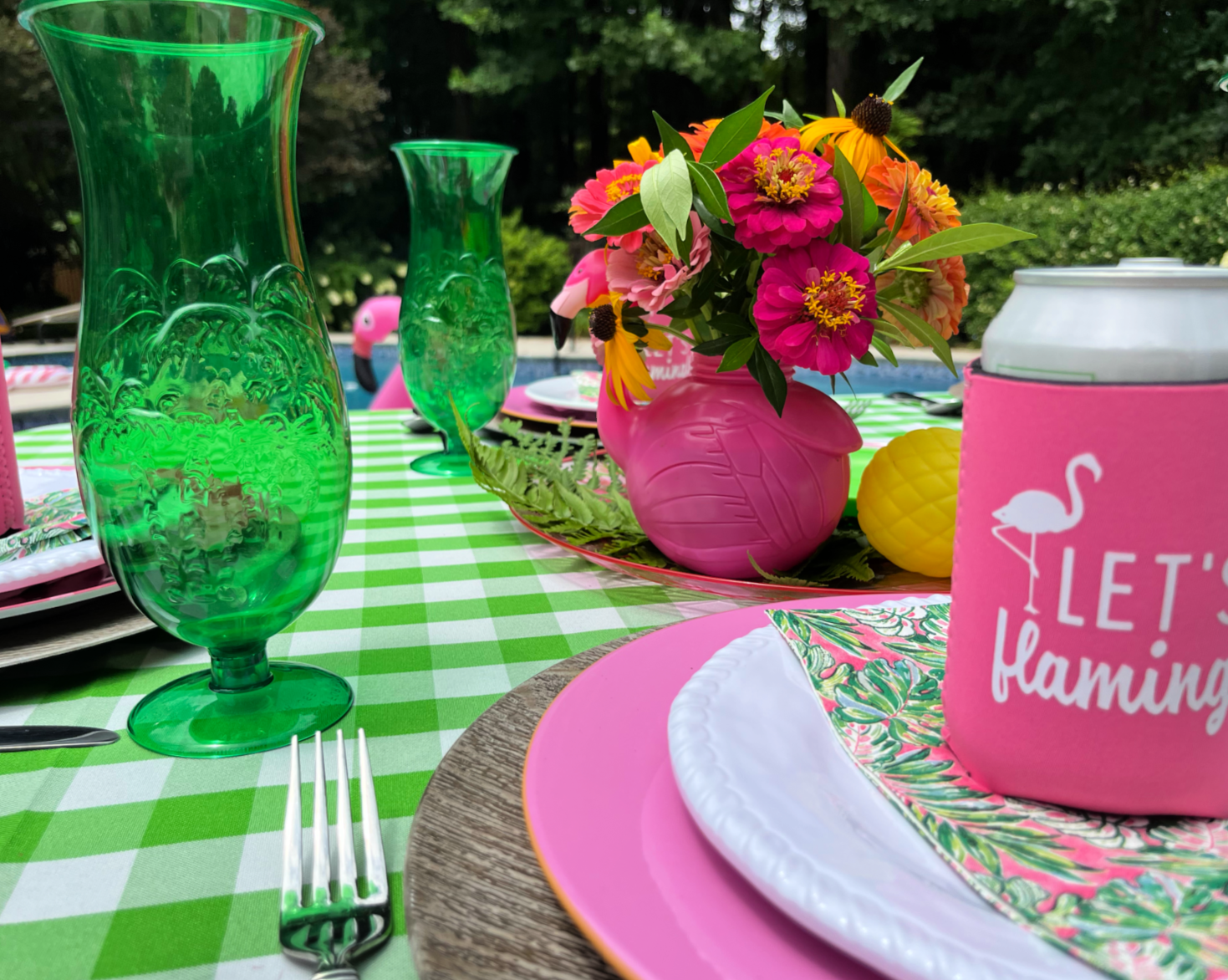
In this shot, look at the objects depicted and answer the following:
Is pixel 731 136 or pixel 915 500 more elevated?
pixel 731 136

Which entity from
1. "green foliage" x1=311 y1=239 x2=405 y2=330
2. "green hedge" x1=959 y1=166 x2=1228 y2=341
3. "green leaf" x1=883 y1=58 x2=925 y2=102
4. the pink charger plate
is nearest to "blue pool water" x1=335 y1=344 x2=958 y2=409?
"green hedge" x1=959 y1=166 x2=1228 y2=341

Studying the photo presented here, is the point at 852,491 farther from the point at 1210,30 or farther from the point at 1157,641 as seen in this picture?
the point at 1210,30

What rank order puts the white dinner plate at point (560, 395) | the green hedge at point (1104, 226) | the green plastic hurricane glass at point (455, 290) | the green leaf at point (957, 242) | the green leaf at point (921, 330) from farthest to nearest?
the green hedge at point (1104, 226) < the white dinner plate at point (560, 395) < the green plastic hurricane glass at point (455, 290) < the green leaf at point (921, 330) < the green leaf at point (957, 242)

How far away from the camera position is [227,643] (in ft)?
1.45

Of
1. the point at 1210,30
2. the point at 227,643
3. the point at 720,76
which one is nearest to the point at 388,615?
the point at 227,643

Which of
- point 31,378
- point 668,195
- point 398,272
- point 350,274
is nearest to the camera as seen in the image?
point 668,195

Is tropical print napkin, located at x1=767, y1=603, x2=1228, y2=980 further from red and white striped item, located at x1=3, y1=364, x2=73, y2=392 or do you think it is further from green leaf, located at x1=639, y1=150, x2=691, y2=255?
red and white striped item, located at x1=3, y1=364, x2=73, y2=392

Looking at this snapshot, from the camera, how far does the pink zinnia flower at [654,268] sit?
56 cm

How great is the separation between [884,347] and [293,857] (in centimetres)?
51

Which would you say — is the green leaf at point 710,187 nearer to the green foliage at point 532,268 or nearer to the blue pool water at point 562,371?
the blue pool water at point 562,371

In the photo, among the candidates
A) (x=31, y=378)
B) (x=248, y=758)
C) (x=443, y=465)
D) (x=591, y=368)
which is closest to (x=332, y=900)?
(x=248, y=758)

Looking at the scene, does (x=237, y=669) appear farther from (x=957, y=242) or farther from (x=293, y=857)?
(x=957, y=242)

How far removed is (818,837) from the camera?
243 mm

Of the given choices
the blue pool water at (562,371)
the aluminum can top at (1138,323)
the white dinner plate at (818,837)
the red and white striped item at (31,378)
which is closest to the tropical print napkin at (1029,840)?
the white dinner plate at (818,837)
